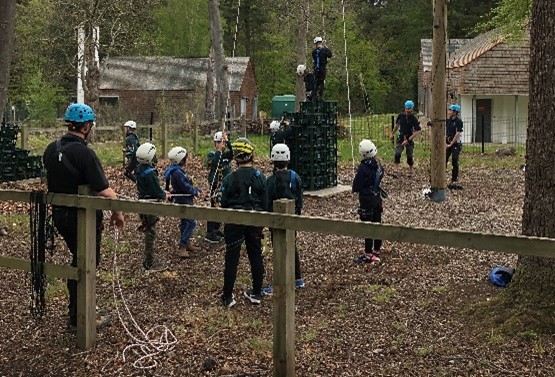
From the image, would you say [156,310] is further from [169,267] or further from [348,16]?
[348,16]

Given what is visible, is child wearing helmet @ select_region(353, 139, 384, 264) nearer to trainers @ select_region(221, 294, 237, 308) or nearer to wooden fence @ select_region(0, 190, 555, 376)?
trainers @ select_region(221, 294, 237, 308)

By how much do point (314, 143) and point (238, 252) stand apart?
8.19 meters

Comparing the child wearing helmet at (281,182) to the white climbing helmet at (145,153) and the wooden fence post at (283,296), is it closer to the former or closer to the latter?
the white climbing helmet at (145,153)

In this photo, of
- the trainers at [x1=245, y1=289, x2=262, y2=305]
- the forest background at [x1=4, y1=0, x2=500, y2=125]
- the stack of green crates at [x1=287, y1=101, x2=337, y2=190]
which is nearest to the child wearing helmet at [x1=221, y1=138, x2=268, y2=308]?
the trainers at [x1=245, y1=289, x2=262, y2=305]

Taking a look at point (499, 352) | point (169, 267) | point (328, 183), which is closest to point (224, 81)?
point (328, 183)

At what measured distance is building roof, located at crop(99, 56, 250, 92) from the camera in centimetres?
5050

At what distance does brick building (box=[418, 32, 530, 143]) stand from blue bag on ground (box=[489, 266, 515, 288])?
24.1 m

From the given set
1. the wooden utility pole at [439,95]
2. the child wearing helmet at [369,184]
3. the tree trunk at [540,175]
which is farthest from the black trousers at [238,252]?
the wooden utility pole at [439,95]

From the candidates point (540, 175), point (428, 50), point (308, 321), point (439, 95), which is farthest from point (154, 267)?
point (428, 50)

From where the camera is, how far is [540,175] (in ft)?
20.4

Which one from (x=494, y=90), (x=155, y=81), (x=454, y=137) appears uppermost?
(x=155, y=81)

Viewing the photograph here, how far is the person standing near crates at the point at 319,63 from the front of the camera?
15453 mm

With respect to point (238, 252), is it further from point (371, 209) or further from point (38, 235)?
point (371, 209)

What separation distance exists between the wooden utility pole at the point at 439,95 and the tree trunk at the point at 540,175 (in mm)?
7761
